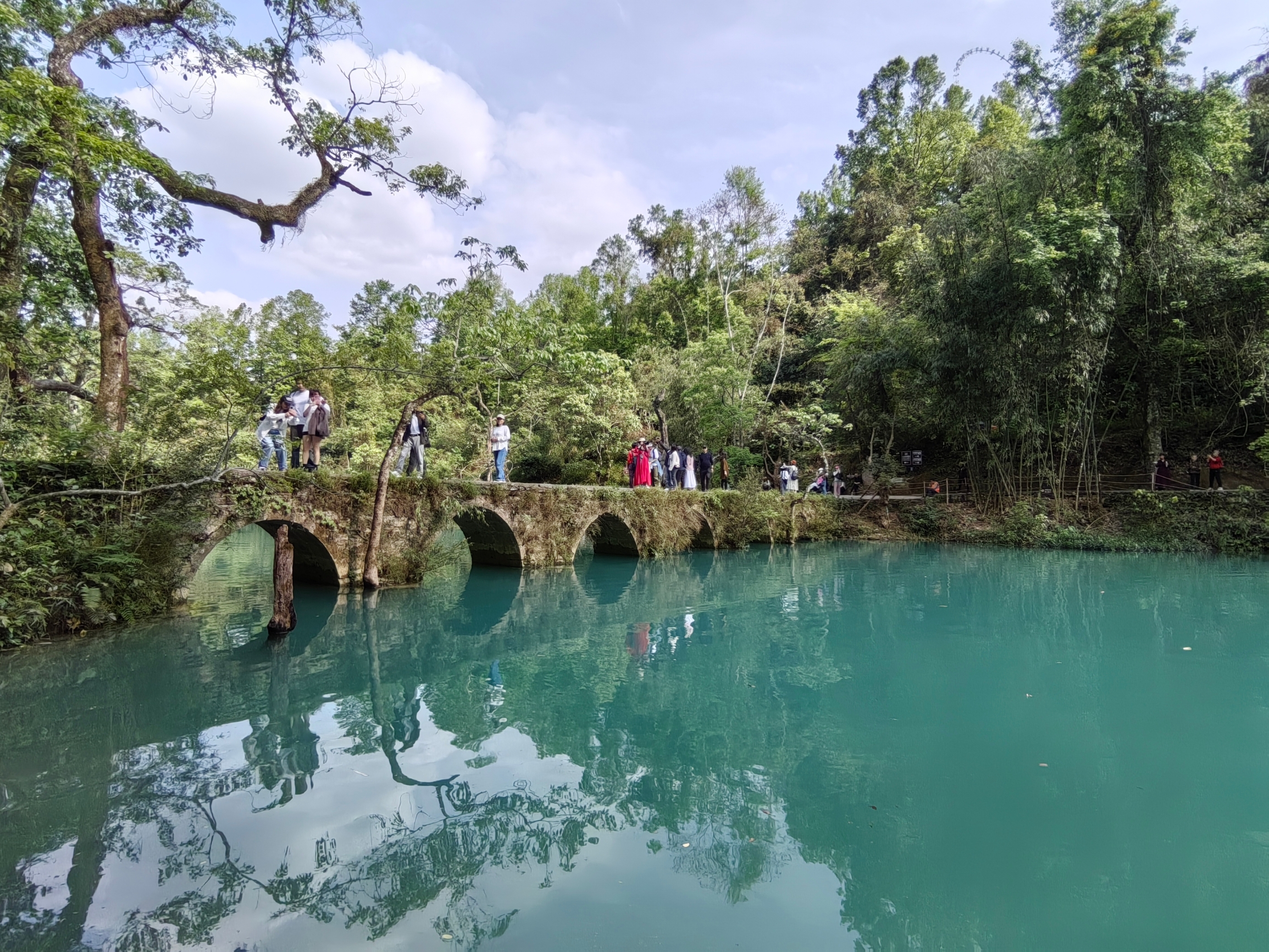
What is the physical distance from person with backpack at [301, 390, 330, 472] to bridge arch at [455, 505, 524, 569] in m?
2.85

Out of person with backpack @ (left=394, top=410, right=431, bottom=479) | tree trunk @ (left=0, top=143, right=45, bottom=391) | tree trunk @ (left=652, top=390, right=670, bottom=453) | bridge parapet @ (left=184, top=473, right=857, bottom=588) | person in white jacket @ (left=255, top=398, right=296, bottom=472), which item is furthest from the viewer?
tree trunk @ (left=652, top=390, right=670, bottom=453)

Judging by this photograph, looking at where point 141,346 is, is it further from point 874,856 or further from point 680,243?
point 680,243

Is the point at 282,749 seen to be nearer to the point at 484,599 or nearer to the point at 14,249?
the point at 484,599

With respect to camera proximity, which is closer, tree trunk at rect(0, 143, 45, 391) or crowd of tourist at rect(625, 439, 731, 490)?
tree trunk at rect(0, 143, 45, 391)

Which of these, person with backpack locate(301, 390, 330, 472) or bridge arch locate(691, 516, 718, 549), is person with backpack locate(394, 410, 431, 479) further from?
bridge arch locate(691, 516, 718, 549)

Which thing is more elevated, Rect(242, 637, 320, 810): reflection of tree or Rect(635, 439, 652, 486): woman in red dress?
Rect(635, 439, 652, 486): woman in red dress

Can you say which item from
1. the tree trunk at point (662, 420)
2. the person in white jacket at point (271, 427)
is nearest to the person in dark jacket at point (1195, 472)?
the tree trunk at point (662, 420)

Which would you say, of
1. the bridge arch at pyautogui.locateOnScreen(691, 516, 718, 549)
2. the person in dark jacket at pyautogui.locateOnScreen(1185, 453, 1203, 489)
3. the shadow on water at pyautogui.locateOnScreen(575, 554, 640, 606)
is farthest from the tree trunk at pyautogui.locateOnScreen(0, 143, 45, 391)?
the person in dark jacket at pyautogui.locateOnScreen(1185, 453, 1203, 489)

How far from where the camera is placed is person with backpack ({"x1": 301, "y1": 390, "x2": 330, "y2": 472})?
33.4 ft

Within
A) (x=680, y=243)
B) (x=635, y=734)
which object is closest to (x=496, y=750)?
(x=635, y=734)

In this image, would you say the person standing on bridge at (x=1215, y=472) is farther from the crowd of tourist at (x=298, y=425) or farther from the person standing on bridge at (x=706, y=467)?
the crowd of tourist at (x=298, y=425)

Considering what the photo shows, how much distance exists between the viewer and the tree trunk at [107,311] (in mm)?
8719

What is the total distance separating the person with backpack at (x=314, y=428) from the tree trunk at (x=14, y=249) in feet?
10.9

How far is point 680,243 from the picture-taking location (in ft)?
108
